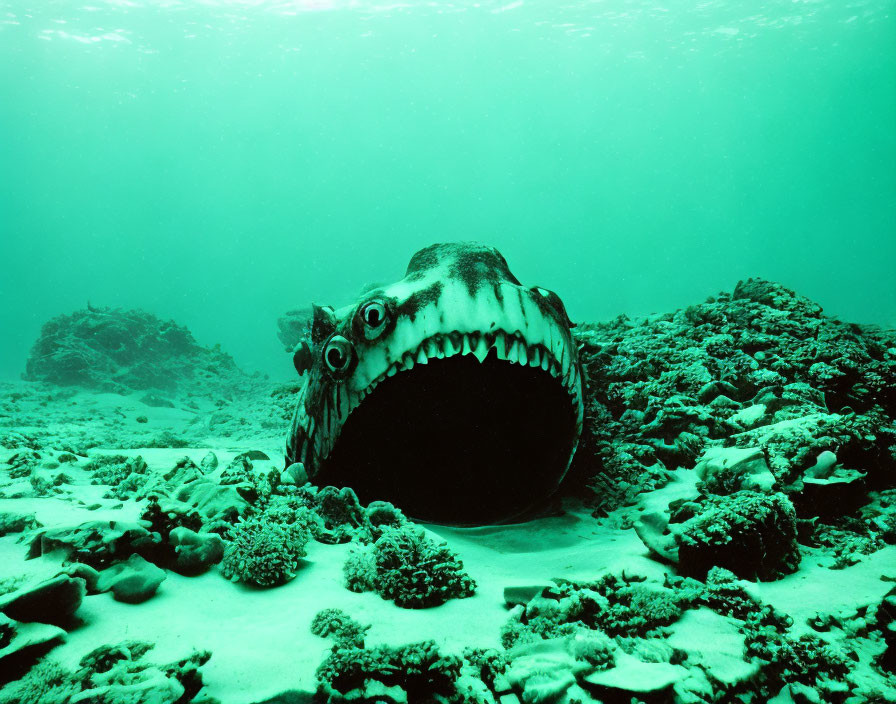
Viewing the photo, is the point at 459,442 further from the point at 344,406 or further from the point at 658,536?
the point at 658,536

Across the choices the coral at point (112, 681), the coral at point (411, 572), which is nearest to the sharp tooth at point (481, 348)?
the coral at point (411, 572)

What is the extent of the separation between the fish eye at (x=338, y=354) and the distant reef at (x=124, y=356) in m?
15.3

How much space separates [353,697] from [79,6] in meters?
62.2

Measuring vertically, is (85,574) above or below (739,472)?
below

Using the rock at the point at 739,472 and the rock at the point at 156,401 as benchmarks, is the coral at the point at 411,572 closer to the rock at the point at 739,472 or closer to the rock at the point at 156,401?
the rock at the point at 739,472

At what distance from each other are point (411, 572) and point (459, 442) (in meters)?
1.09

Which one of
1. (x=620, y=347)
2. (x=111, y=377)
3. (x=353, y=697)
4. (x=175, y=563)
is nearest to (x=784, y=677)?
(x=353, y=697)

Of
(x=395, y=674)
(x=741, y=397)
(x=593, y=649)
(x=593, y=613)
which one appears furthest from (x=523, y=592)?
(x=741, y=397)

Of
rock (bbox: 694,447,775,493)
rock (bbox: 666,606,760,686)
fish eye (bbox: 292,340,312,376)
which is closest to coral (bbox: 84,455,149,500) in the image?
fish eye (bbox: 292,340,312,376)

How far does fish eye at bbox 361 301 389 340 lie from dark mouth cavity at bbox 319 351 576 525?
0.33 meters

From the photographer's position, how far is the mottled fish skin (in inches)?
97.3

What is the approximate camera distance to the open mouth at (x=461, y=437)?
2.85m

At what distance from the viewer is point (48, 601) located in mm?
1599

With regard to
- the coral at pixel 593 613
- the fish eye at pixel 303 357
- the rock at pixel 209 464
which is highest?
the fish eye at pixel 303 357
